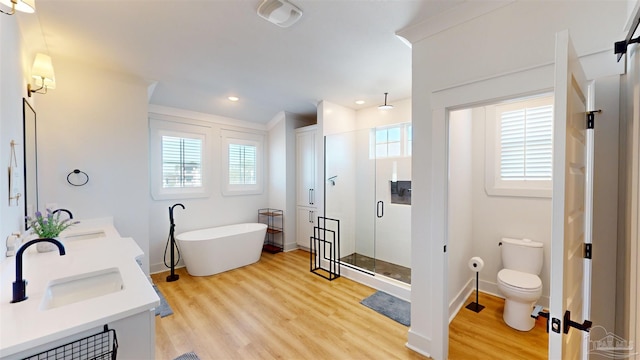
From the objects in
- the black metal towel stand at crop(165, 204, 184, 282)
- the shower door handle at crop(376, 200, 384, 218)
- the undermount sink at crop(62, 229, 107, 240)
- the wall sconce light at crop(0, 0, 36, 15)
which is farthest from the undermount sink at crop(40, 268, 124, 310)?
the shower door handle at crop(376, 200, 384, 218)

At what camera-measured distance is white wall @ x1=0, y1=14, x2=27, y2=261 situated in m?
1.50

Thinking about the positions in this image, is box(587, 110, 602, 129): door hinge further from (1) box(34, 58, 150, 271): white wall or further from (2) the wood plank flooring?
(1) box(34, 58, 150, 271): white wall

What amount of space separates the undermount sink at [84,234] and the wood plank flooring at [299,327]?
1021 millimetres

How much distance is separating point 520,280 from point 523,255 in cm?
42

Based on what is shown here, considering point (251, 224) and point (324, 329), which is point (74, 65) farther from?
point (324, 329)

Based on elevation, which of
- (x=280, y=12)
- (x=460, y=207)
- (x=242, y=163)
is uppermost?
(x=280, y=12)

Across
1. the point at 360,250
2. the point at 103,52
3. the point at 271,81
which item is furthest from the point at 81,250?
the point at 360,250

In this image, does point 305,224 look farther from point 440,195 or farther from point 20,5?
point 20,5

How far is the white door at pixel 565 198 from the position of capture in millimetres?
898

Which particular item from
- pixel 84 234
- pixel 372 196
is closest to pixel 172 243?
pixel 84 234

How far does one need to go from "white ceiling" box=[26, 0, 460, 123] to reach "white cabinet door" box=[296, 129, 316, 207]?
3.62 ft

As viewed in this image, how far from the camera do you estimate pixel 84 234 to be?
246 centimetres

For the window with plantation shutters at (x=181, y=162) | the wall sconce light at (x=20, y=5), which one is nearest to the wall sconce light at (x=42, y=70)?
the wall sconce light at (x=20, y=5)

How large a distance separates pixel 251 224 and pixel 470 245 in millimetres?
3461
